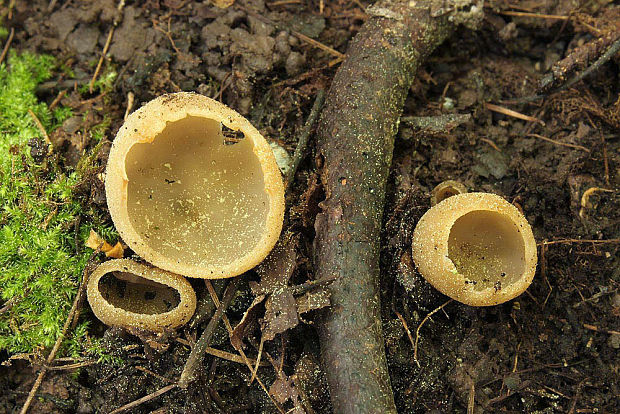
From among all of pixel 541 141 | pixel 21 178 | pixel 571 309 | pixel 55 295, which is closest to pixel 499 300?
pixel 571 309

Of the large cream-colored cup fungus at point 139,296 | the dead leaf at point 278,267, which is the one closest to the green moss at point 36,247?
the large cream-colored cup fungus at point 139,296

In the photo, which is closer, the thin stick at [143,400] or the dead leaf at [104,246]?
the thin stick at [143,400]

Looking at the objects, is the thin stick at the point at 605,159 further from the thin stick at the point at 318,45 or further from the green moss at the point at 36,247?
the green moss at the point at 36,247

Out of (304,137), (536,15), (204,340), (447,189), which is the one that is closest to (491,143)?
(447,189)

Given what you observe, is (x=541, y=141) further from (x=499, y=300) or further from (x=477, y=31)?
(x=499, y=300)

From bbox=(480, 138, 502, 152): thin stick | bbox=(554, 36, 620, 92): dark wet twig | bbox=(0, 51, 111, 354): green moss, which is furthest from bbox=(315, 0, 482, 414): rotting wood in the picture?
bbox=(0, 51, 111, 354): green moss
